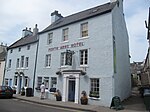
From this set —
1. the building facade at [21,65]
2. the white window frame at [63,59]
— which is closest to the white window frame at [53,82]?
the white window frame at [63,59]

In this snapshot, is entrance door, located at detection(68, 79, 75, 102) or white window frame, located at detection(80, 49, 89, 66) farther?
entrance door, located at detection(68, 79, 75, 102)

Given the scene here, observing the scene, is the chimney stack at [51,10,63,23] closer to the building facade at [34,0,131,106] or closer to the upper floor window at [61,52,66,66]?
the building facade at [34,0,131,106]

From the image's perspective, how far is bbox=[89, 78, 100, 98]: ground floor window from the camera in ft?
50.4

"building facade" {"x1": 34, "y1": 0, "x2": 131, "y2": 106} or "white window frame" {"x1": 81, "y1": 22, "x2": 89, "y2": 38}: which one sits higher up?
"white window frame" {"x1": 81, "y1": 22, "x2": 89, "y2": 38}

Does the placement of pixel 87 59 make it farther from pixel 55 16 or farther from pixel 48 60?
pixel 55 16

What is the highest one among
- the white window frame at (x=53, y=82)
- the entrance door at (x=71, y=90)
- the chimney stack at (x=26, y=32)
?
the chimney stack at (x=26, y=32)

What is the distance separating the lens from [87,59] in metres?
16.6

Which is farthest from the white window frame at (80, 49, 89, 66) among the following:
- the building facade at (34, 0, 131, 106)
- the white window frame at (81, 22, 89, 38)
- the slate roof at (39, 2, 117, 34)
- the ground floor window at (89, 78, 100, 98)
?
the slate roof at (39, 2, 117, 34)

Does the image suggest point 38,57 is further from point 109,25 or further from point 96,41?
point 109,25

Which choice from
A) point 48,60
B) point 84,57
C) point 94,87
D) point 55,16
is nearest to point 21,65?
point 48,60

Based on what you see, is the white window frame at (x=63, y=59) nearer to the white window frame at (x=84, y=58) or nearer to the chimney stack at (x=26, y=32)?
the white window frame at (x=84, y=58)

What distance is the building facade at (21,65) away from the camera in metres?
23.4

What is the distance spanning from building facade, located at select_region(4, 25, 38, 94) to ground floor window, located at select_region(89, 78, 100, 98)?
9.50m

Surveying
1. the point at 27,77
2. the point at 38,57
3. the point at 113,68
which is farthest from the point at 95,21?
the point at 27,77
